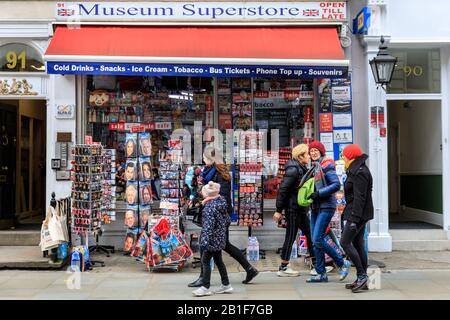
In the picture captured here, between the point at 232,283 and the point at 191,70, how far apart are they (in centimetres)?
368

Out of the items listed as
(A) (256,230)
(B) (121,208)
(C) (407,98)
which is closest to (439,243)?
(C) (407,98)

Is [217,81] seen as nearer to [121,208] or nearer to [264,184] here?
[264,184]

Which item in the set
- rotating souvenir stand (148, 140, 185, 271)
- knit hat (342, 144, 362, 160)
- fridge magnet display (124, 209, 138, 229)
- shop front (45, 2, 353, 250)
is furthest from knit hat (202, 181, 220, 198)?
fridge magnet display (124, 209, 138, 229)

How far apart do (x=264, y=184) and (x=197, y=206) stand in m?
1.96

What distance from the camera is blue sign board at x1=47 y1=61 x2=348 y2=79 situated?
908 centimetres

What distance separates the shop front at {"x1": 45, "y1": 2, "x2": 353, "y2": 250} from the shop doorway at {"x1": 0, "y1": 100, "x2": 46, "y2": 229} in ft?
8.05

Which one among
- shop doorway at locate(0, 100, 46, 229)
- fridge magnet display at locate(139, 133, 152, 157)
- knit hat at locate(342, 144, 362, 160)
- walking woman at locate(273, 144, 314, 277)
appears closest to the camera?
knit hat at locate(342, 144, 362, 160)

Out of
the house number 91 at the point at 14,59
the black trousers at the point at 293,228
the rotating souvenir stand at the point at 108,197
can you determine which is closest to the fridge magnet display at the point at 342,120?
the black trousers at the point at 293,228

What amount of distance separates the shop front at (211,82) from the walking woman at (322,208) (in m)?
1.99

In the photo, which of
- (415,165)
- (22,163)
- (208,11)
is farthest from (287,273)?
(22,163)

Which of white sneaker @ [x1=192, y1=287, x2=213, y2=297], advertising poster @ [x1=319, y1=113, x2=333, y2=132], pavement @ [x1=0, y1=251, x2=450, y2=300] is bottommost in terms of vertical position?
pavement @ [x1=0, y1=251, x2=450, y2=300]

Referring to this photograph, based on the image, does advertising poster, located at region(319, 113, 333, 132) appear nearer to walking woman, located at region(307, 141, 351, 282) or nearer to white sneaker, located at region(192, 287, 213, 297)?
walking woman, located at region(307, 141, 351, 282)

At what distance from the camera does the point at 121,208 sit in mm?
10055

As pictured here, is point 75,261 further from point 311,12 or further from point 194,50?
point 311,12
